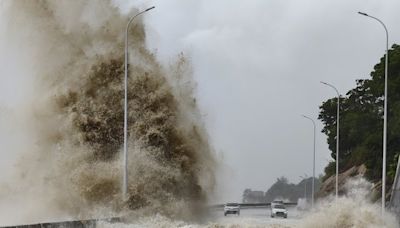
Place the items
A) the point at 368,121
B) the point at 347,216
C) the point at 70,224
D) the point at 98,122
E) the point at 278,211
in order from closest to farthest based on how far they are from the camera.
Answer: the point at 70,224 → the point at 347,216 → the point at 98,122 → the point at 278,211 → the point at 368,121

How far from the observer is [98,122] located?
3359 cm

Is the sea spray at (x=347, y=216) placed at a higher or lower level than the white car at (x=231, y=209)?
higher

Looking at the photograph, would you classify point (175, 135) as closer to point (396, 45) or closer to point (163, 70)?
point (163, 70)

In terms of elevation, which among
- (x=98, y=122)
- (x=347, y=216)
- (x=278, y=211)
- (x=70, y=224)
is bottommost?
(x=278, y=211)

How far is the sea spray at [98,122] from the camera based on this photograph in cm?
3212

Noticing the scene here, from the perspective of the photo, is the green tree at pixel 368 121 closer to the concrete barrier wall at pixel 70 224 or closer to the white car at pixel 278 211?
the white car at pixel 278 211

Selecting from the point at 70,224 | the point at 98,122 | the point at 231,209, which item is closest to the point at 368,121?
the point at 231,209

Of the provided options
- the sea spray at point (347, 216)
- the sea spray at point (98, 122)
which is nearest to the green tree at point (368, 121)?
the sea spray at point (98, 122)

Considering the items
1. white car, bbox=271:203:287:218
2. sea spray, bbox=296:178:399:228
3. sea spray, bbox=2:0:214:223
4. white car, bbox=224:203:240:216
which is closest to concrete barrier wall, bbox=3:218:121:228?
sea spray, bbox=2:0:214:223

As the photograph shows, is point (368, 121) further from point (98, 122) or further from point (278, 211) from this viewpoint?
point (98, 122)

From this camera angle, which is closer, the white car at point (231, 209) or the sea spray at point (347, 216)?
the sea spray at point (347, 216)

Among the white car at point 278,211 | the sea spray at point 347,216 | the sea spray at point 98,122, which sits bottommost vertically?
the white car at point 278,211

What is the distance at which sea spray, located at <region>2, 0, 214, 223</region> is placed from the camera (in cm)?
3212

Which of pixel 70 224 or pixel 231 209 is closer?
pixel 70 224
